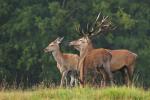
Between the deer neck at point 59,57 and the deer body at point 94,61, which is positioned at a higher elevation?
the deer body at point 94,61

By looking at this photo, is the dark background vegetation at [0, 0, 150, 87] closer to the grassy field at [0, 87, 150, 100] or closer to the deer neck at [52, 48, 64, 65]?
the deer neck at [52, 48, 64, 65]

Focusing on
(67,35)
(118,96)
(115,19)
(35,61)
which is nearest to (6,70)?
(35,61)

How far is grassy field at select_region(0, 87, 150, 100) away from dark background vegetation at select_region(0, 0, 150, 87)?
18.0m

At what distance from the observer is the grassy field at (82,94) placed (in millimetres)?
15683

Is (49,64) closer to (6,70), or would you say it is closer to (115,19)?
(6,70)

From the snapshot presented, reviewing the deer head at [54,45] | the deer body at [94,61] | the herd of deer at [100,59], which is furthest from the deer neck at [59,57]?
the deer body at [94,61]

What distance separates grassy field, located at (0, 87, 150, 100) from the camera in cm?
1568

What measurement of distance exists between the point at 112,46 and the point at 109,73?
1752 centimetres

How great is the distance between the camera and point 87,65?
19.5 m

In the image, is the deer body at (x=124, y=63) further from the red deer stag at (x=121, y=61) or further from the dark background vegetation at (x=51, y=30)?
the dark background vegetation at (x=51, y=30)

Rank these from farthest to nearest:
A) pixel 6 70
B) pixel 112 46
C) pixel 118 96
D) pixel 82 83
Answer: pixel 112 46
pixel 6 70
pixel 82 83
pixel 118 96

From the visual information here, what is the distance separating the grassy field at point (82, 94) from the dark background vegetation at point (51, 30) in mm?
18000

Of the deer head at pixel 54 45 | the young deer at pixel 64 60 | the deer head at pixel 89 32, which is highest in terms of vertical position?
the deer head at pixel 89 32

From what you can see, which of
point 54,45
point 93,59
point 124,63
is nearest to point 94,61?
point 93,59
